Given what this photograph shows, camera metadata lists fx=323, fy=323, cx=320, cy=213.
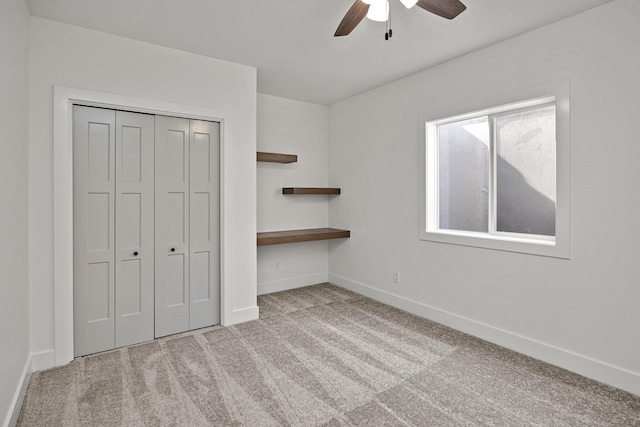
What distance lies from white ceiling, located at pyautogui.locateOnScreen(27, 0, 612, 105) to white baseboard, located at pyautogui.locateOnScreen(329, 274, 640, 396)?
2.50 metres

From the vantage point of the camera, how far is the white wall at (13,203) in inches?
68.3

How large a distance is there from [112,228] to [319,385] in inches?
83.8

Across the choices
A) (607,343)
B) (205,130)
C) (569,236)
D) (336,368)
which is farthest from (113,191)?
(607,343)

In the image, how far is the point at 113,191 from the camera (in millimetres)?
2756

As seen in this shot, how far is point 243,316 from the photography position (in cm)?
337

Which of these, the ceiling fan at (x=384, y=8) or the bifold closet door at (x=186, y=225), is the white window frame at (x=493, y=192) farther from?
the bifold closet door at (x=186, y=225)

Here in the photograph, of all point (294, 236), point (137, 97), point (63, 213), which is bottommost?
point (294, 236)

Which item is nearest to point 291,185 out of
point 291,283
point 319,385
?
point 291,283

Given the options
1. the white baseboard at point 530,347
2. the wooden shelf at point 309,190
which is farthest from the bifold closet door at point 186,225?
the white baseboard at point 530,347

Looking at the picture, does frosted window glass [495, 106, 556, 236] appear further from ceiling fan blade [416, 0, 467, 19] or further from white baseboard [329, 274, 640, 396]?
ceiling fan blade [416, 0, 467, 19]

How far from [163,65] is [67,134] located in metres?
0.99

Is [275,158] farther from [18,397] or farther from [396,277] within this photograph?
[18,397]

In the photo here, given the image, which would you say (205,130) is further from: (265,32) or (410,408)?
(410,408)

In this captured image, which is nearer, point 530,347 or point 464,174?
point 530,347
